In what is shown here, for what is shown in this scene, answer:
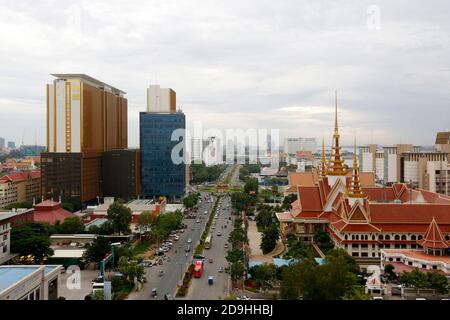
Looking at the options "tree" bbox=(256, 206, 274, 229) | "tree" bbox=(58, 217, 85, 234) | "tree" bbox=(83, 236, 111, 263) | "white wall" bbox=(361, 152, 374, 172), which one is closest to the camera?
"tree" bbox=(83, 236, 111, 263)

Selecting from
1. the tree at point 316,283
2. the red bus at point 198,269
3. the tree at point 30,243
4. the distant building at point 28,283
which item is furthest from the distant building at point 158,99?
the tree at point 316,283

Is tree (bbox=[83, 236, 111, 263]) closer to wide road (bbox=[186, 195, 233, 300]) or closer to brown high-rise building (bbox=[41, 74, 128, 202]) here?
wide road (bbox=[186, 195, 233, 300])

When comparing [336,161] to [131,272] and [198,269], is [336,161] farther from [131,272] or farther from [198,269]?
[131,272]

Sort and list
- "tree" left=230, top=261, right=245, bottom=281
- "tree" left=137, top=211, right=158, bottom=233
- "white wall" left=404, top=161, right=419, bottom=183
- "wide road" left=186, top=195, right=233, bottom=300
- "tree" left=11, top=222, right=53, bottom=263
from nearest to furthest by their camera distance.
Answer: "wide road" left=186, top=195, right=233, bottom=300, "tree" left=230, top=261, right=245, bottom=281, "tree" left=11, top=222, right=53, bottom=263, "tree" left=137, top=211, right=158, bottom=233, "white wall" left=404, top=161, right=419, bottom=183

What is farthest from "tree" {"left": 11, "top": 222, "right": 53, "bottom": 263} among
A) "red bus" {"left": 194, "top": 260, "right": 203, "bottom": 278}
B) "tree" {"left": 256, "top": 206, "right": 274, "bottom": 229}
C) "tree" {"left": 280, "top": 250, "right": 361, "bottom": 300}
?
"tree" {"left": 256, "top": 206, "right": 274, "bottom": 229}

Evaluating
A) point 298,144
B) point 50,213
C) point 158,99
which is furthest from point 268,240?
point 298,144
